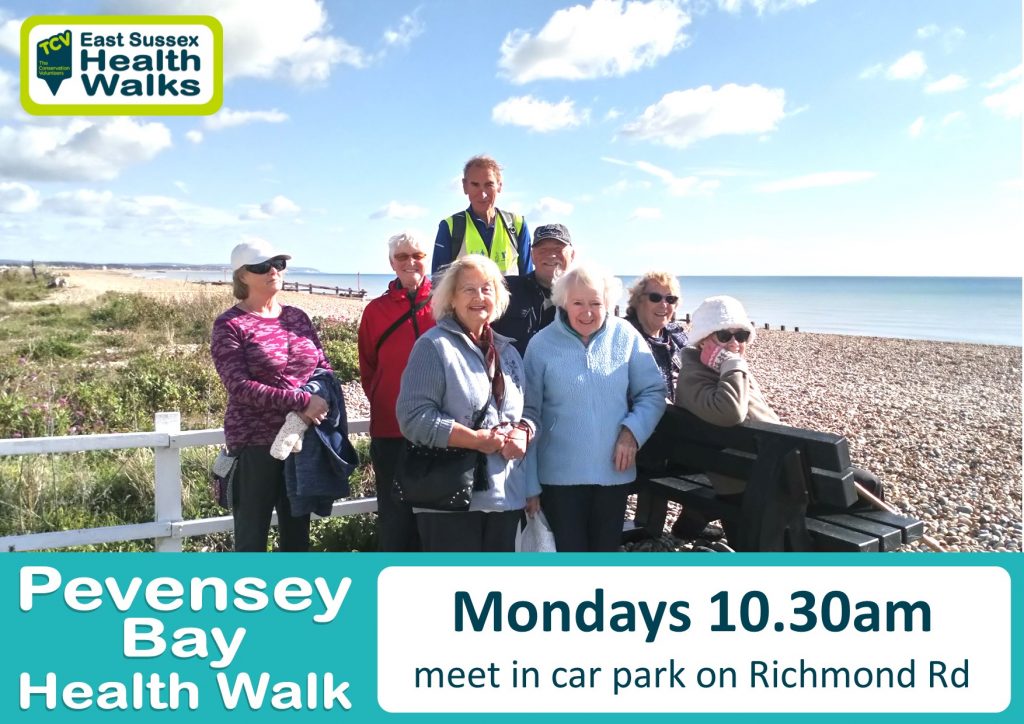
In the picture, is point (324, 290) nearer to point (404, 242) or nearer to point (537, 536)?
point (404, 242)

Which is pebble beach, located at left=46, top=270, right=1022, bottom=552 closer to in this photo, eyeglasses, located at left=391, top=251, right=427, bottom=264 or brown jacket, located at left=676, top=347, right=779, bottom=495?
brown jacket, located at left=676, top=347, right=779, bottom=495

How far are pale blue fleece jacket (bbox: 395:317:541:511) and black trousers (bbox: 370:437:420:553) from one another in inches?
29.2

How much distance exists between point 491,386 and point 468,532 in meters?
0.63

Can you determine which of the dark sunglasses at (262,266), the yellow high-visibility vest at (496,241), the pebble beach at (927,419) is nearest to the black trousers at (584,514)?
the yellow high-visibility vest at (496,241)

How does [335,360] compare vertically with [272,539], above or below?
above

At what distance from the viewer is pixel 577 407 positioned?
3.38 meters

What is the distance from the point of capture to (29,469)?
529 cm

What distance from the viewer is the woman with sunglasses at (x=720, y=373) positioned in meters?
3.36

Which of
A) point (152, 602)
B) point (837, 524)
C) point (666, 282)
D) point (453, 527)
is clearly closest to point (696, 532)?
point (837, 524)

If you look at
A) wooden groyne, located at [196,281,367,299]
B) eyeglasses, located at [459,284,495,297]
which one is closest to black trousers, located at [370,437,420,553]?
eyeglasses, located at [459,284,495,297]

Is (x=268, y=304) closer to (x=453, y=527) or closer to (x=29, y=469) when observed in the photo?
(x=453, y=527)

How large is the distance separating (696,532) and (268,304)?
2.91 meters

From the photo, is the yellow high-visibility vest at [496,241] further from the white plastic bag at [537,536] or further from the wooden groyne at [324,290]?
the wooden groyne at [324,290]

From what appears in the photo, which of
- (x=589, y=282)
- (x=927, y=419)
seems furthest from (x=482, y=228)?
(x=927, y=419)
